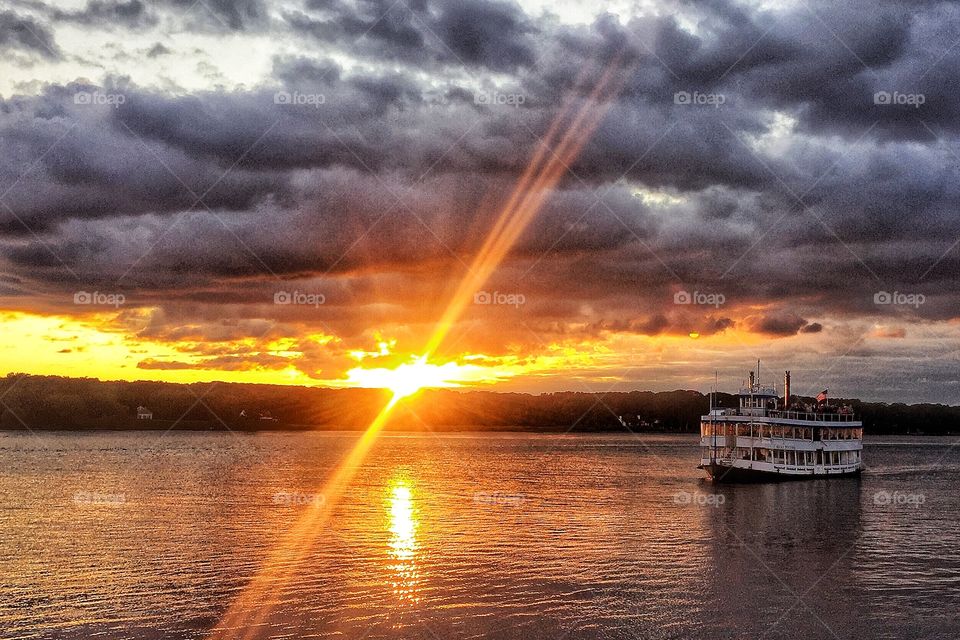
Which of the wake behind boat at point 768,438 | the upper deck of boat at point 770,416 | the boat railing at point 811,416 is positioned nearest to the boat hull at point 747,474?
the wake behind boat at point 768,438

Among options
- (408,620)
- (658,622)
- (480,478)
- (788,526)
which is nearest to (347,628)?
(408,620)

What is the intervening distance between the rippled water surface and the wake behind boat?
272 cm

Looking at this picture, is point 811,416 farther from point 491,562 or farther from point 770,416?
point 491,562

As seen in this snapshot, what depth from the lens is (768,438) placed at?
337 ft

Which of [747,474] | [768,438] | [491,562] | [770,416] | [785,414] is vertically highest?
[785,414]

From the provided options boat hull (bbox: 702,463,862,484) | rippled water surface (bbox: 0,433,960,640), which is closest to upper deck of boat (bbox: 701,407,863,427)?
boat hull (bbox: 702,463,862,484)

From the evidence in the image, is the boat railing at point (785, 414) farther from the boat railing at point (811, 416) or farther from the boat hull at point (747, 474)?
the boat hull at point (747, 474)

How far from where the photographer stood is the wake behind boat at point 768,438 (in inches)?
4055

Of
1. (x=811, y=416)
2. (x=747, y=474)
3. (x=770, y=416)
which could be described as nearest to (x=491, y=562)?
(x=747, y=474)

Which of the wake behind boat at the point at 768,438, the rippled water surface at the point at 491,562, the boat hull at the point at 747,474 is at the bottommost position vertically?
the rippled water surface at the point at 491,562

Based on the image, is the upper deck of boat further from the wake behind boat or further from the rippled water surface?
the rippled water surface

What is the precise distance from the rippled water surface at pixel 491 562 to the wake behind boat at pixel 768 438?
272 cm

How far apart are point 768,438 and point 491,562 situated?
59.9m

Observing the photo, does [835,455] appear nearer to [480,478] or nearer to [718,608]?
[480,478]
